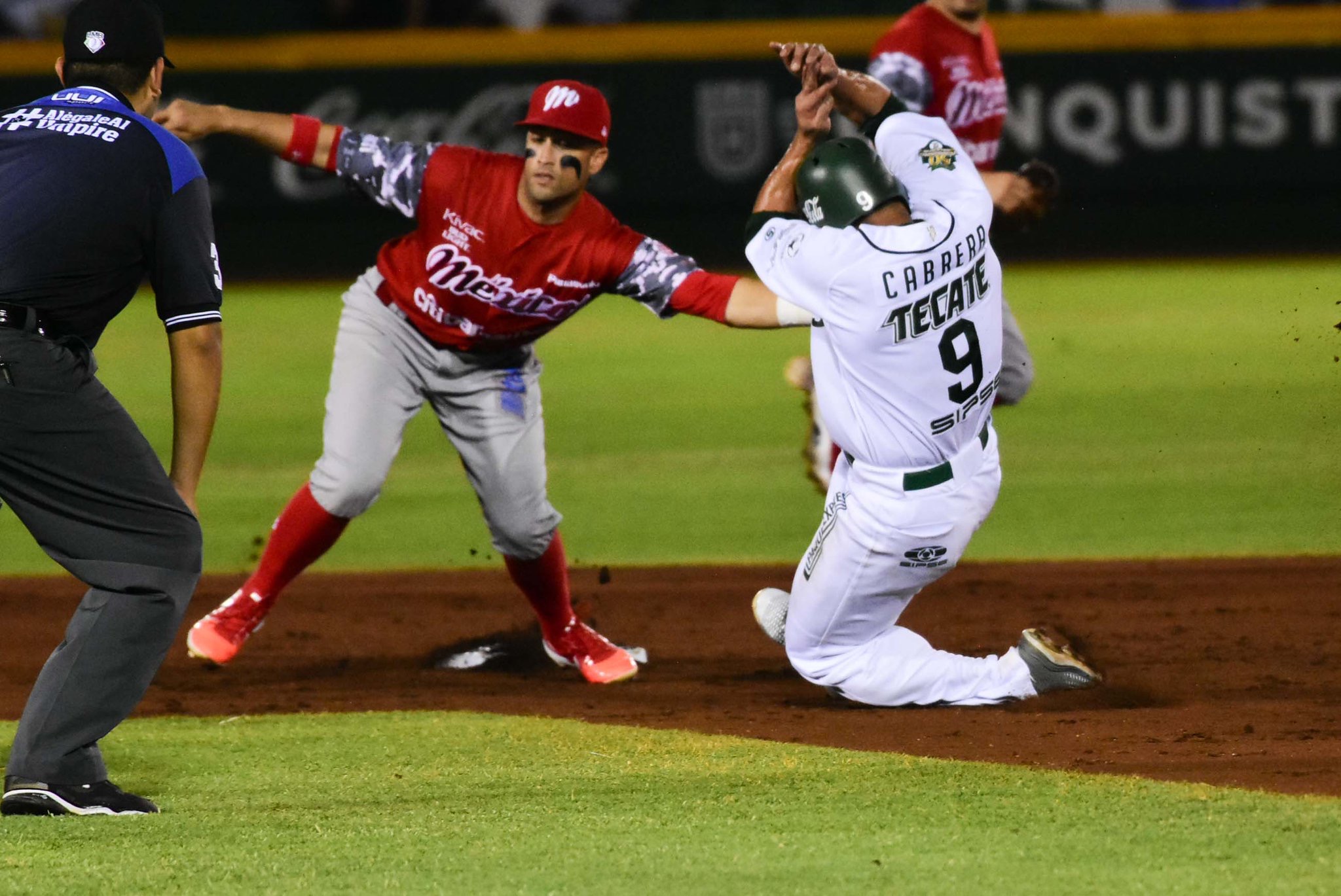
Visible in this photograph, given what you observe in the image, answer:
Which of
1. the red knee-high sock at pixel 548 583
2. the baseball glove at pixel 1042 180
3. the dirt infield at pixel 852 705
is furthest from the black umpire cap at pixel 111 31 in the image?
the baseball glove at pixel 1042 180

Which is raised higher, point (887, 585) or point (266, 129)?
point (266, 129)

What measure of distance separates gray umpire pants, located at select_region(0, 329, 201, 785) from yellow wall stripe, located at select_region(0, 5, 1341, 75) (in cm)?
1260

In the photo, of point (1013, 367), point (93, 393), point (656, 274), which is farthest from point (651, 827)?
point (1013, 367)

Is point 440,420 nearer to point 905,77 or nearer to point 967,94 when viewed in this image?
point 905,77

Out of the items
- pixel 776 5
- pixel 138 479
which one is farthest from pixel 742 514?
pixel 776 5

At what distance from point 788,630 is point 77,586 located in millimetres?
3427

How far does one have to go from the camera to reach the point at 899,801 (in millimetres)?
4238

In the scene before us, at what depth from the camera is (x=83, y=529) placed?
4145 millimetres

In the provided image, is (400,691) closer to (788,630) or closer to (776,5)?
(788,630)

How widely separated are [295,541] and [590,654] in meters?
1.06

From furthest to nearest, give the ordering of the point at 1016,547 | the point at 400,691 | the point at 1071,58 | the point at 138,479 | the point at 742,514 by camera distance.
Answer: the point at 1071,58 < the point at 742,514 < the point at 1016,547 < the point at 400,691 < the point at 138,479

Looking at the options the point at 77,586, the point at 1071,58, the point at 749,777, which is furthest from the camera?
the point at 1071,58

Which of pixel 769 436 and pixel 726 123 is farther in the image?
pixel 726 123

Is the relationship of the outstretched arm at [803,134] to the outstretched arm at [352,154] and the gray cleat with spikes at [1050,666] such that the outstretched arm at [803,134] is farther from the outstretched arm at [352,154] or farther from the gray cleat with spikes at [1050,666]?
the gray cleat with spikes at [1050,666]
